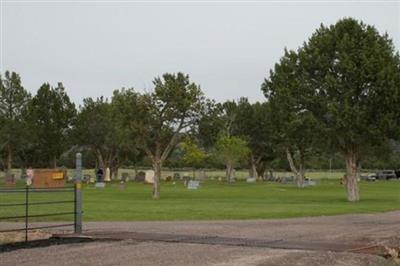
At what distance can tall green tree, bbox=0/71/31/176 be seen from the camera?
78.7 m

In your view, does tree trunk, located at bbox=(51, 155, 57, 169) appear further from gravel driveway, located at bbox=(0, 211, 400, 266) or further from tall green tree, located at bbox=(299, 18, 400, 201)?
gravel driveway, located at bbox=(0, 211, 400, 266)

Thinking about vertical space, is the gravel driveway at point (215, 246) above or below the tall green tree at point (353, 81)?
below

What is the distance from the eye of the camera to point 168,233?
1919 cm

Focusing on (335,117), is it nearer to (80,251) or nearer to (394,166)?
(80,251)

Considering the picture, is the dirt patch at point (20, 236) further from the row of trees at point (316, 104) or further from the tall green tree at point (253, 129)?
the tall green tree at point (253, 129)

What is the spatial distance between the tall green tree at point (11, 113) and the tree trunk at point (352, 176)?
46216 mm

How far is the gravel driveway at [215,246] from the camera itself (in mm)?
13539

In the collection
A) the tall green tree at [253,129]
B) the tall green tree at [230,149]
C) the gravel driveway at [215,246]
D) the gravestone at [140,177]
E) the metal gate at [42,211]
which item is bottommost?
the gravel driveway at [215,246]

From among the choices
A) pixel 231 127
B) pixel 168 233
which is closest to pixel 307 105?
pixel 168 233

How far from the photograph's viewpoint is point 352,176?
1673 inches

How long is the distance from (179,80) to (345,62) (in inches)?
422

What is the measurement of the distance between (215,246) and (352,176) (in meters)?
28.0

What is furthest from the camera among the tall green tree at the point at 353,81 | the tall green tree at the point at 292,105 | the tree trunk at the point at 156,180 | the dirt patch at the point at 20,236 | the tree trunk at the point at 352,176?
the tree trunk at the point at 156,180

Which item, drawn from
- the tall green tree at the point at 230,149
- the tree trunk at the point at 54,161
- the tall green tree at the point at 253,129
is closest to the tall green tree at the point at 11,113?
the tree trunk at the point at 54,161
